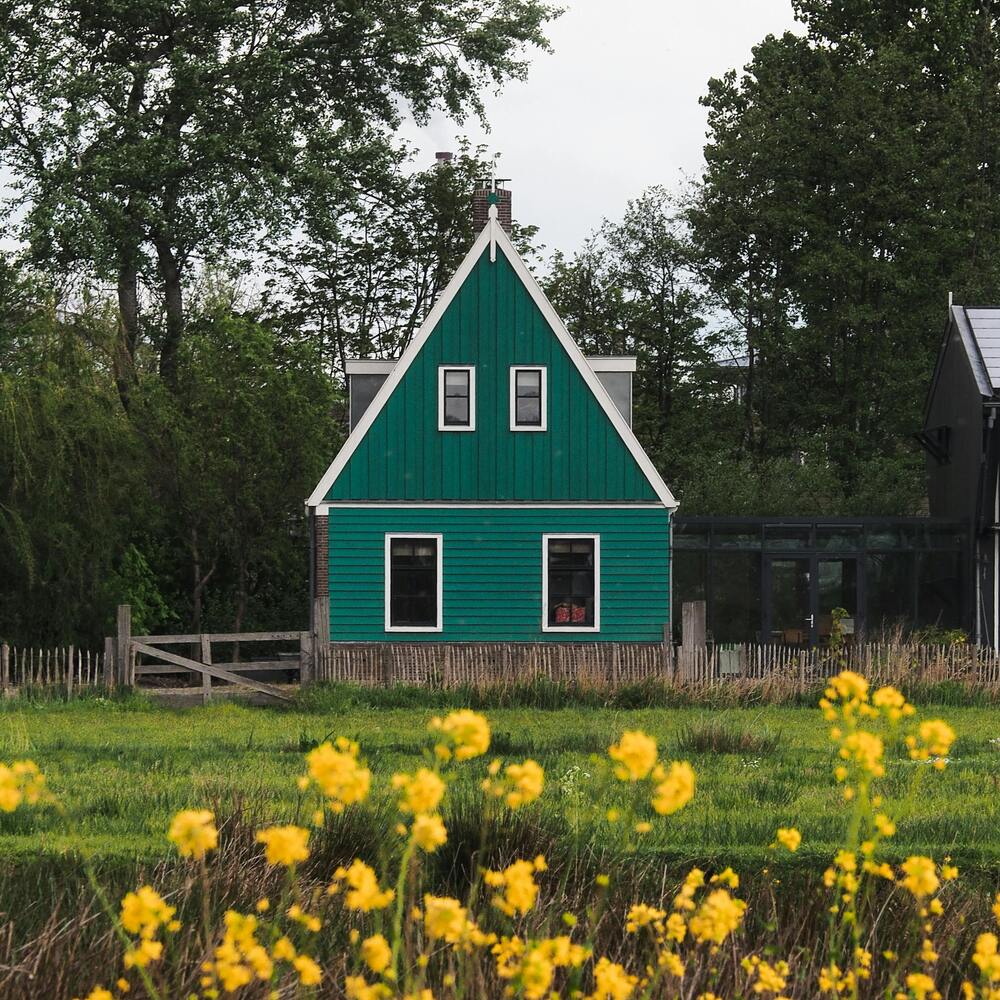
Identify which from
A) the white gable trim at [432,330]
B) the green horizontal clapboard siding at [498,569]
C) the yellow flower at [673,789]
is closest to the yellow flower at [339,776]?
the yellow flower at [673,789]

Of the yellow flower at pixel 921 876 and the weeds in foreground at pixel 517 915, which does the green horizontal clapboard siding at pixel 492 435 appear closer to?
the weeds in foreground at pixel 517 915

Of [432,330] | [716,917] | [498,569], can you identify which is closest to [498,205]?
[432,330]

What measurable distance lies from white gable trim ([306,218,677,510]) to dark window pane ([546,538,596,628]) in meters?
1.74

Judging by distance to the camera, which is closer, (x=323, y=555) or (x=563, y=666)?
(x=563, y=666)

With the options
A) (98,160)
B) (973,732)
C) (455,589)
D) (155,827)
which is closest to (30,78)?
(98,160)

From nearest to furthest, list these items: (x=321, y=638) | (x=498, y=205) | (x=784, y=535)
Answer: (x=321, y=638) → (x=498, y=205) → (x=784, y=535)

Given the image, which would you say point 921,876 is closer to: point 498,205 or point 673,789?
point 673,789

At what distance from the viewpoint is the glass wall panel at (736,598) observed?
3106 cm

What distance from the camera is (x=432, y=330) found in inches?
1109

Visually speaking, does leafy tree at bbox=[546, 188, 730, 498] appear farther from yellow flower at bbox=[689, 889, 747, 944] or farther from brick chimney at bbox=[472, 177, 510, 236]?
yellow flower at bbox=[689, 889, 747, 944]

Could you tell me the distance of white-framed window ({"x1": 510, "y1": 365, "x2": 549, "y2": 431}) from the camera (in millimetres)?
28297

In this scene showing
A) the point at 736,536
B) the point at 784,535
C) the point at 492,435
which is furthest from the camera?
the point at 784,535

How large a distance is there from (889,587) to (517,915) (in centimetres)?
2544

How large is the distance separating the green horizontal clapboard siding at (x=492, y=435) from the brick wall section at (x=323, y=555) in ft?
1.72
